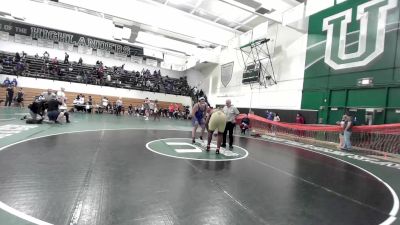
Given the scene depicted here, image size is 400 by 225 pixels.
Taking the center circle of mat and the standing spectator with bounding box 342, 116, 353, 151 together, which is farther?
the standing spectator with bounding box 342, 116, 353, 151

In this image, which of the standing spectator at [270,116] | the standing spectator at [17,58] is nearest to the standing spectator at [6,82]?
the standing spectator at [17,58]

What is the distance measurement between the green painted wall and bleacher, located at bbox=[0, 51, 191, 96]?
17.2 meters

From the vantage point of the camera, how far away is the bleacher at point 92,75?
22359mm

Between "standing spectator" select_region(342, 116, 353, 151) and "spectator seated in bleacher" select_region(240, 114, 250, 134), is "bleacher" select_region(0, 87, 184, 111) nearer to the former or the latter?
"spectator seated in bleacher" select_region(240, 114, 250, 134)

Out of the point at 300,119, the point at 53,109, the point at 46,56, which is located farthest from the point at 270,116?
the point at 46,56

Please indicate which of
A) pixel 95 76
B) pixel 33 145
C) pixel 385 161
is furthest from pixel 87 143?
pixel 95 76

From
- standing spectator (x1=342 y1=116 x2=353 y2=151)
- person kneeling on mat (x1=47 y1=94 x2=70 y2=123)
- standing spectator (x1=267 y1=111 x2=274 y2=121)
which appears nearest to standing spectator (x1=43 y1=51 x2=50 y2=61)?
person kneeling on mat (x1=47 y1=94 x2=70 y2=123)

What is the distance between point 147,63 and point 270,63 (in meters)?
18.2

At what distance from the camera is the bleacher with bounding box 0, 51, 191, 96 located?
22.4m

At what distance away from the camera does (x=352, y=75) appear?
11.4 meters

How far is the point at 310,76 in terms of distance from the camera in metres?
13.7

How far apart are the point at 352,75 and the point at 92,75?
75.6ft

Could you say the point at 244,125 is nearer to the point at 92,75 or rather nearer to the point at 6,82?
the point at 92,75

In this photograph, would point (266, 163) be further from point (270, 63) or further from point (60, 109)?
point (270, 63)
